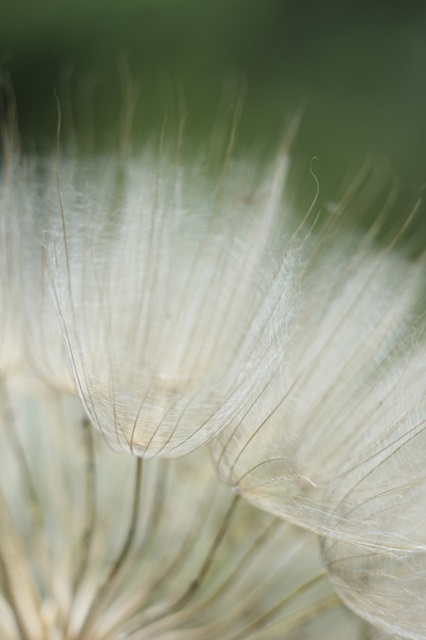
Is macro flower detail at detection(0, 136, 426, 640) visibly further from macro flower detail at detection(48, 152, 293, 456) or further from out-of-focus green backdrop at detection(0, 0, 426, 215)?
out-of-focus green backdrop at detection(0, 0, 426, 215)

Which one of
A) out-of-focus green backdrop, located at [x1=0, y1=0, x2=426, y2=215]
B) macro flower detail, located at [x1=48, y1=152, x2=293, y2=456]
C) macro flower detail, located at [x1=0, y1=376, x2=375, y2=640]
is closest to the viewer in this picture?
macro flower detail, located at [x1=48, y1=152, x2=293, y2=456]

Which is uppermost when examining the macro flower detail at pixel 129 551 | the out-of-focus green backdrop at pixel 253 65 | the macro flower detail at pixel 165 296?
the macro flower detail at pixel 165 296

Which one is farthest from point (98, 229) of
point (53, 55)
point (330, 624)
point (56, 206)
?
point (53, 55)

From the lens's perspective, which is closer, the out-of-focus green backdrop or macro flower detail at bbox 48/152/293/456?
macro flower detail at bbox 48/152/293/456

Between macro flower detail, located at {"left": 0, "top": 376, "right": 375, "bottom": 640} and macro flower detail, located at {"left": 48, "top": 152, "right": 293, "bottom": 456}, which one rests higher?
macro flower detail, located at {"left": 48, "top": 152, "right": 293, "bottom": 456}

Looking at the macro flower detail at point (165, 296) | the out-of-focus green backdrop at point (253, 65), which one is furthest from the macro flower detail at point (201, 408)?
the out-of-focus green backdrop at point (253, 65)

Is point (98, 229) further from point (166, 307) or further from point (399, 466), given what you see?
point (399, 466)

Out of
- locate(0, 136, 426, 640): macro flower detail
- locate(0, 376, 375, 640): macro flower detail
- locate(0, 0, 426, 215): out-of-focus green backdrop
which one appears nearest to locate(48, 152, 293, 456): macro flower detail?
locate(0, 136, 426, 640): macro flower detail

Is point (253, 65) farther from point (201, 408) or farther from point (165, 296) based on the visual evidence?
point (201, 408)

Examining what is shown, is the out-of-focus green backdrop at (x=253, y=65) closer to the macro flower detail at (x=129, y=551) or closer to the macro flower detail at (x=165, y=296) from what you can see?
the macro flower detail at (x=129, y=551)
